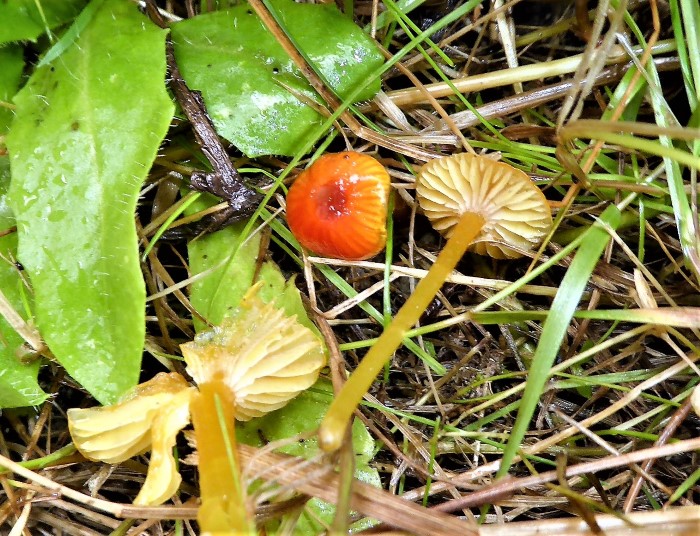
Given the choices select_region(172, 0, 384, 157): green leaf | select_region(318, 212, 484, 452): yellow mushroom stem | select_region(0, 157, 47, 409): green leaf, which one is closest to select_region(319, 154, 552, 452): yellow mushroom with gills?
select_region(318, 212, 484, 452): yellow mushroom stem

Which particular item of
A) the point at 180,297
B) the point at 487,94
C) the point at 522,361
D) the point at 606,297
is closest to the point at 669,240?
the point at 606,297

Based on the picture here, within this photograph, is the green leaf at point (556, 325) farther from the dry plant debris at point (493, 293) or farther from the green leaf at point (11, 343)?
the green leaf at point (11, 343)

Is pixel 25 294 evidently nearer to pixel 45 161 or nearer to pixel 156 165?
pixel 45 161

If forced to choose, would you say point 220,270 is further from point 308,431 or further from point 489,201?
point 489,201

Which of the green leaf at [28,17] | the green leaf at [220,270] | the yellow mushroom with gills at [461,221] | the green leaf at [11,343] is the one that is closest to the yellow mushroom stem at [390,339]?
the yellow mushroom with gills at [461,221]

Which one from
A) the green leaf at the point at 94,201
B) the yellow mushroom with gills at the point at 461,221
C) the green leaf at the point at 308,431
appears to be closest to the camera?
the yellow mushroom with gills at the point at 461,221

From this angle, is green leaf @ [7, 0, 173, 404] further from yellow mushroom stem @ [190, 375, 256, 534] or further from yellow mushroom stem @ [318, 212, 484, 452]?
yellow mushroom stem @ [318, 212, 484, 452]

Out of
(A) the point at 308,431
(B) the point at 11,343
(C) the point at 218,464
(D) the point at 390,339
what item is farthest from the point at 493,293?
(B) the point at 11,343
